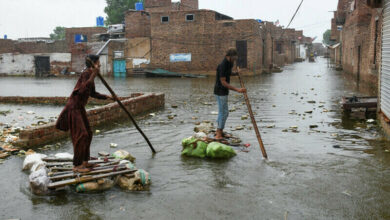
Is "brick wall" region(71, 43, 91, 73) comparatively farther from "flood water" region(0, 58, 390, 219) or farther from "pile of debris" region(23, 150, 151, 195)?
"pile of debris" region(23, 150, 151, 195)

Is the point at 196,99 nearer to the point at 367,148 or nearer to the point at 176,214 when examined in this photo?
the point at 367,148

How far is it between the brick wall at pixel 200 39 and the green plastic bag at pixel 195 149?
24.7 m

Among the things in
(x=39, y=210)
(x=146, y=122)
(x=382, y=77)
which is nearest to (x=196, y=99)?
(x=146, y=122)

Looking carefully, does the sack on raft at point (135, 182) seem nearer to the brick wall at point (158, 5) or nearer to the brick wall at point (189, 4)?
the brick wall at point (158, 5)

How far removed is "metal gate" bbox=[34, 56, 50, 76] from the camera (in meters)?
37.8

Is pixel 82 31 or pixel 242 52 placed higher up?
pixel 82 31

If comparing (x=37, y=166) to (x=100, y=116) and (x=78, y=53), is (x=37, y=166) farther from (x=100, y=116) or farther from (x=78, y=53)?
(x=78, y=53)

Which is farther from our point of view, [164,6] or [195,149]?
[164,6]

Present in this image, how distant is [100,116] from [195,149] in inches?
141

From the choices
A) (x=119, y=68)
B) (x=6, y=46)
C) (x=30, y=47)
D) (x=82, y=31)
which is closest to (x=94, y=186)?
(x=119, y=68)

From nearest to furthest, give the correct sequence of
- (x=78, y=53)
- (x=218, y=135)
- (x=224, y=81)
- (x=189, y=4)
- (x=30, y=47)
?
(x=224, y=81) < (x=218, y=135) < (x=78, y=53) < (x=189, y=4) < (x=30, y=47)

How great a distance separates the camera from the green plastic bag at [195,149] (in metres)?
5.98

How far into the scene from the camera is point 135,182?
15.1 feet

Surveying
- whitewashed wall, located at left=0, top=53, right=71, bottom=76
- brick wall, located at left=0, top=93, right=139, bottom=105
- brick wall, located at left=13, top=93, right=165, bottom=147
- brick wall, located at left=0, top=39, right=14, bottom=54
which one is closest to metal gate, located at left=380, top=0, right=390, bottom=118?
brick wall, located at left=13, top=93, right=165, bottom=147
